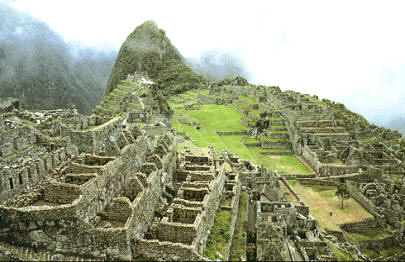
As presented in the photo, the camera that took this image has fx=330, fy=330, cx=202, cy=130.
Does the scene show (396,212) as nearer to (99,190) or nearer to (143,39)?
(99,190)

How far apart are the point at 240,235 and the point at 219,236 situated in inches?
114

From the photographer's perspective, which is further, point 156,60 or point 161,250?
point 156,60

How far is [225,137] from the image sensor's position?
62156 millimetres

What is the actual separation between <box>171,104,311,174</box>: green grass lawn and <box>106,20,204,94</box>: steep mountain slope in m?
30.4

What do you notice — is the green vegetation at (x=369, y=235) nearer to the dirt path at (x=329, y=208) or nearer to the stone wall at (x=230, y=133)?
the dirt path at (x=329, y=208)

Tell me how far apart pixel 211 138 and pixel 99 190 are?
38886 mm

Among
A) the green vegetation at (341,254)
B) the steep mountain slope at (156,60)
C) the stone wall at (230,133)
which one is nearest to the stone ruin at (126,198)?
the green vegetation at (341,254)

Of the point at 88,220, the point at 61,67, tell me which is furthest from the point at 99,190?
the point at 61,67

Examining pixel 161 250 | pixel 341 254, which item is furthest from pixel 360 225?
pixel 161 250

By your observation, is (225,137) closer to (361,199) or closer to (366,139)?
(366,139)

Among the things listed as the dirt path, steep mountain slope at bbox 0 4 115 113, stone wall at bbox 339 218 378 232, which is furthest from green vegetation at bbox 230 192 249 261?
steep mountain slope at bbox 0 4 115 113

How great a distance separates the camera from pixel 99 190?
18.6 m

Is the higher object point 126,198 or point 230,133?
point 126,198

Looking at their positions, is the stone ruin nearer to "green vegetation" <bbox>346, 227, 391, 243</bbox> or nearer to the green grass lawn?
"green vegetation" <bbox>346, 227, 391, 243</bbox>
